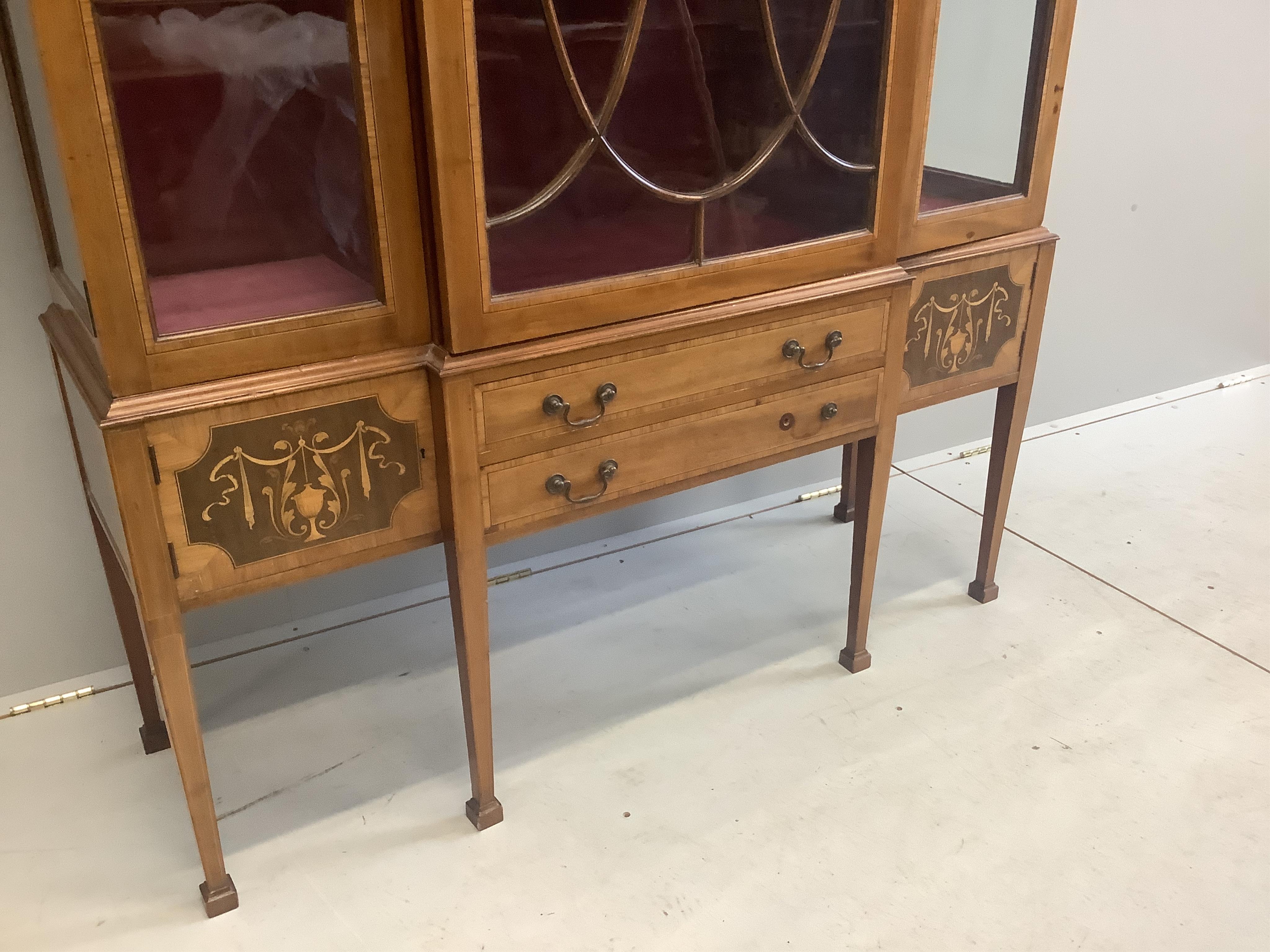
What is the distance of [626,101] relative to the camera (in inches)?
47.9

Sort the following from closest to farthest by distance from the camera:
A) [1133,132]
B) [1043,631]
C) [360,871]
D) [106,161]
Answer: [106,161] < [360,871] < [1043,631] < [1133,132]

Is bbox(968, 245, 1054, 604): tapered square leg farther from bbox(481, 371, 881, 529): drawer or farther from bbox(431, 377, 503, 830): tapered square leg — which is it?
bbox(431, 377, 503, 830): tapered square leg

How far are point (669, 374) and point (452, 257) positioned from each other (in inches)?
13.8

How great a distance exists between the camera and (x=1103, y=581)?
2021 millimetres

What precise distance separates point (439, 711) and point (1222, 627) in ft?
4.62

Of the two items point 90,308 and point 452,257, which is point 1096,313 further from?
point 90,308

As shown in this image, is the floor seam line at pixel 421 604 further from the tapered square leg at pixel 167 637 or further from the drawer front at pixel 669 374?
the drawer front at pixel 669 374

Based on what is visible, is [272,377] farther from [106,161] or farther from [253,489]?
[106,161]

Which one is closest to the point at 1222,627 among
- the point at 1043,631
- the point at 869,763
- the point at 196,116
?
the point at 1043,631

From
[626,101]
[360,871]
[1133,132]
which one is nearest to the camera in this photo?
[626,101]

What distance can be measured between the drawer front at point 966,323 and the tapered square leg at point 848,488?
1.58ft

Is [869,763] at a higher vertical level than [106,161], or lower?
lower

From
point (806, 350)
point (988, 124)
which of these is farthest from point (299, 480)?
point (988, 124)

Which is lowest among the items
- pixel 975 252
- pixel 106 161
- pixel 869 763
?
pixel 869 763
